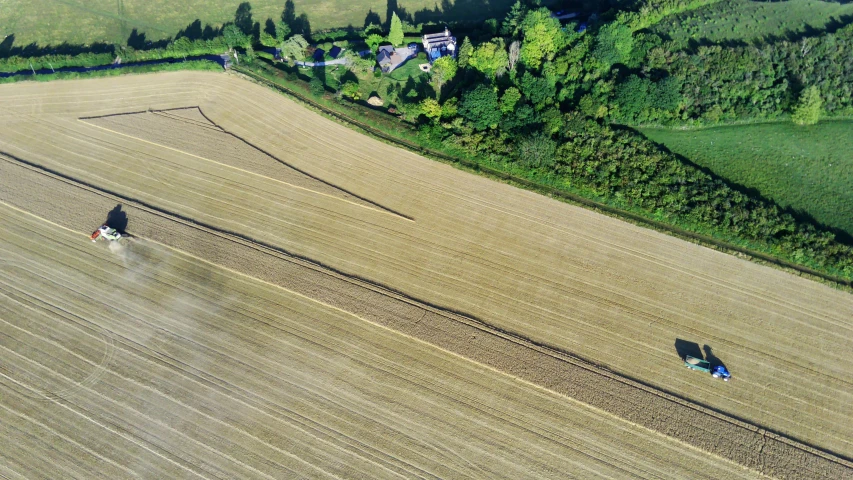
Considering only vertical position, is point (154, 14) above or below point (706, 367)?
above

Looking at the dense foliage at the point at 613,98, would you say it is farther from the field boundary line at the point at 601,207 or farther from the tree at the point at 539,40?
the field boundary line at the point at 601,207

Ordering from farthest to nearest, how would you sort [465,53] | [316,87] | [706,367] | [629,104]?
[316,87], [465,53], [629,104], [706,367]

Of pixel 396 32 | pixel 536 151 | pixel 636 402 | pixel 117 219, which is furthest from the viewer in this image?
pixel 396 32

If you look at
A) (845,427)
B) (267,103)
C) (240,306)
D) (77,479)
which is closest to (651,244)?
(845,427)

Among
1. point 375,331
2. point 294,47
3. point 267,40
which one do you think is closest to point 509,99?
point 294,47

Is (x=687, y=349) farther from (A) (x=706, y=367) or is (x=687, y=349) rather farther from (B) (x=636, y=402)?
(B) (x=636, y=402)

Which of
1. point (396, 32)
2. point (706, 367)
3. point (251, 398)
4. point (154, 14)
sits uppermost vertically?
point (154, 14)
